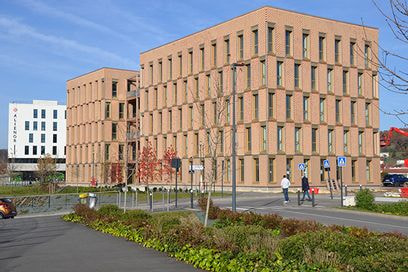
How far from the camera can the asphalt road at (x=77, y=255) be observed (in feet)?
36.7

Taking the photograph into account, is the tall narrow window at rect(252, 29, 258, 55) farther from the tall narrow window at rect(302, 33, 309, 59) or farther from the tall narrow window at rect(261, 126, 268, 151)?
the tall narrow window at rect(261, 126, 268, 151)

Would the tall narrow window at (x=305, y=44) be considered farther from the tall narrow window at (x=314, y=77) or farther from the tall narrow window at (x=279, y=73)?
the tall narrow window at (x=279, y=73)

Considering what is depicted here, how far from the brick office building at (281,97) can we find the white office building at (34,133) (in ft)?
214

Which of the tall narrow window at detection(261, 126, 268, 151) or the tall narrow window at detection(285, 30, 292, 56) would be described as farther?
the tall narrow window at detection(285, 30, 292, 56)

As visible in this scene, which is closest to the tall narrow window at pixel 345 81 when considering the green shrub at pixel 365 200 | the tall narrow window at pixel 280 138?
the tall narrow window at pixel 280 138

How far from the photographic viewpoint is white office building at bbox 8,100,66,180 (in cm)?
11800

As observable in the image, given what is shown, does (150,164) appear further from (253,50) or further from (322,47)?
(322,47)

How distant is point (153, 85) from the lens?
6838 centimetres

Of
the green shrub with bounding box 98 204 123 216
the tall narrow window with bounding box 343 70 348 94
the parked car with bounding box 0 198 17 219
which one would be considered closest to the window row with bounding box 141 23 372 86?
the tall narrow window with bounding box 343 70 348 94

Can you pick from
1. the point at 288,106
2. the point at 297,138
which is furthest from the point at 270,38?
the point at 297,138

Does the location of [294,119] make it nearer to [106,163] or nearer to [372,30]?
[372,30]

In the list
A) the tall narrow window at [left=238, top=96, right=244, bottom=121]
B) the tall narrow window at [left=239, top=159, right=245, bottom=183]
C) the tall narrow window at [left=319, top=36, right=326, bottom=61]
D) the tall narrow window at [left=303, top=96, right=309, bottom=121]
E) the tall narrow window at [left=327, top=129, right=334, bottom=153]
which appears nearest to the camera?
the tall narrow window at [left=239, top=159, right=245, bottom=183]

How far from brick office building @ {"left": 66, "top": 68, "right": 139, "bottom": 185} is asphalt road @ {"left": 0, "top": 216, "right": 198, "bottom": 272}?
2330 inches

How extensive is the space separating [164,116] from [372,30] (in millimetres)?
25475
